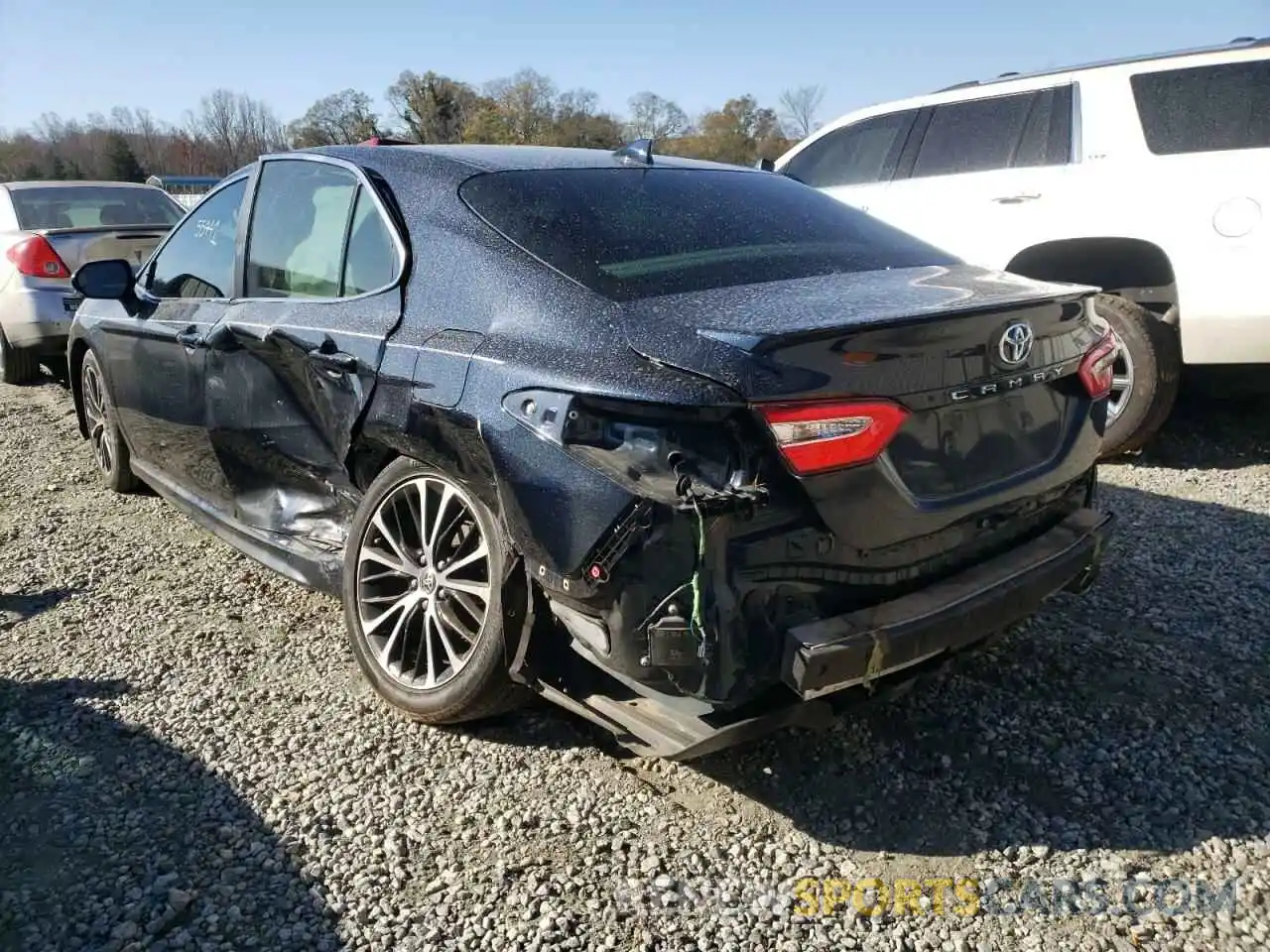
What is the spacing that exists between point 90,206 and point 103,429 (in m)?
4.44

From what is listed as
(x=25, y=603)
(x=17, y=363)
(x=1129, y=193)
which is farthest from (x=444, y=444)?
(x=17, y=363)

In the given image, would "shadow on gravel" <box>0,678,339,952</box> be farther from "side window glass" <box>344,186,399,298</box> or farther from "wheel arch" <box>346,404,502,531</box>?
"side window glass" <box>344,186,399,298</box>

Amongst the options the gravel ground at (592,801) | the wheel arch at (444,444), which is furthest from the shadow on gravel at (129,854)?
the wheel arch at (444,444)

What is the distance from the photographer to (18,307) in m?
7.37

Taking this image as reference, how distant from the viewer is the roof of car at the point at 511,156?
3133 millimetres

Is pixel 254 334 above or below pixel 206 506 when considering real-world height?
above

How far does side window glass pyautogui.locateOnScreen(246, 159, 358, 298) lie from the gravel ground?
1.23m

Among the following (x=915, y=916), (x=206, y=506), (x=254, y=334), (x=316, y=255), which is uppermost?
(x=316, y=255)

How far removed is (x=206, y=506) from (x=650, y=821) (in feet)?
7.91

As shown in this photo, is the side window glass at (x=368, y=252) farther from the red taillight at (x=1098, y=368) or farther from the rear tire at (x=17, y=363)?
the rear tire at (x=17, y=363)

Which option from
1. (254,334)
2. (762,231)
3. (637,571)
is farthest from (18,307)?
(637,571)

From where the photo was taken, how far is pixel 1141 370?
5176mm

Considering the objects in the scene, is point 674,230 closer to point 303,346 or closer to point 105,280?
point 303,346

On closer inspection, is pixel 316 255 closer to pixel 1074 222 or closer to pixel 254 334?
pixel 254 334
